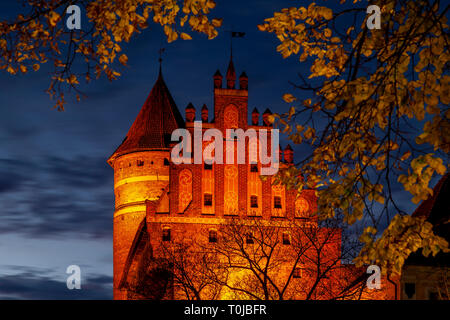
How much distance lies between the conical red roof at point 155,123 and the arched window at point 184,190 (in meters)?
12.7

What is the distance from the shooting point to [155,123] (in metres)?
50.9

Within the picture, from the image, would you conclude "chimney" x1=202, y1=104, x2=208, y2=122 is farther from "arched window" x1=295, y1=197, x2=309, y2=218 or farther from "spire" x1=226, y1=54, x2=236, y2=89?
"arched window" x1=295, y1=197, x2=309, y2=218

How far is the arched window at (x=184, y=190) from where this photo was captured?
35875 millimetres

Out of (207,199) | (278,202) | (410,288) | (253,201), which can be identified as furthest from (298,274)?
(207,199)

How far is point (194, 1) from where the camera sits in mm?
7797

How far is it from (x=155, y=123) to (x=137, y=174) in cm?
480

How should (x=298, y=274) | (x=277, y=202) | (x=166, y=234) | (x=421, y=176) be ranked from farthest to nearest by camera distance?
(x=277, y=202) → (x=298, y=274) → (x=166, y=234) → (x=421, y=176)

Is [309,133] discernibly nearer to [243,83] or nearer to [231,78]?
[243,83]

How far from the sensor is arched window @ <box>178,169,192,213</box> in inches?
1412

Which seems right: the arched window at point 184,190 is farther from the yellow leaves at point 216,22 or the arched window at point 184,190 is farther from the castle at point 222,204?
the yellow leaves at point 216,22

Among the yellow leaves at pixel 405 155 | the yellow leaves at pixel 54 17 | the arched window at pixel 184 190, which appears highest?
the arched window at pixel 184 190

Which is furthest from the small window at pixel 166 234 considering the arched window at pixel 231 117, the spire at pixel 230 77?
the spire at pixel 230 77
